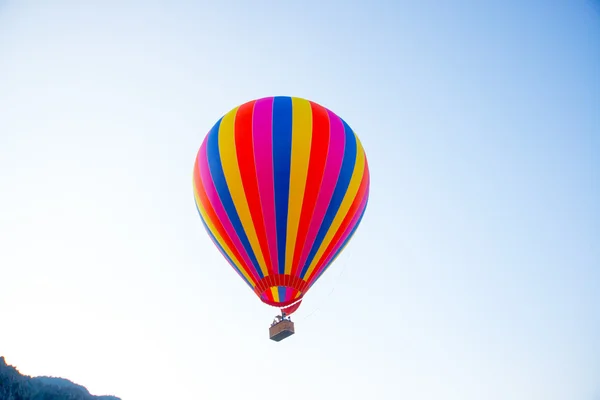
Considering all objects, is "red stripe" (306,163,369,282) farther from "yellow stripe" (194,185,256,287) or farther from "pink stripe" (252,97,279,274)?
"yellow stripe" (194,185,256,287)

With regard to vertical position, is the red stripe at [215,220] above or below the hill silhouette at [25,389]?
above

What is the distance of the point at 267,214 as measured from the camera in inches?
470

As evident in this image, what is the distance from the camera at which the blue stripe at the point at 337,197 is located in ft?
39.9

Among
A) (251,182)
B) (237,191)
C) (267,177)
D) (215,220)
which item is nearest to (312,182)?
(267,177)

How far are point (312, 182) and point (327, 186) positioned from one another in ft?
1.47

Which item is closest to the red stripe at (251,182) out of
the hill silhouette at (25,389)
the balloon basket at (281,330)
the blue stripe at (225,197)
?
the blue stripe at (225,197)

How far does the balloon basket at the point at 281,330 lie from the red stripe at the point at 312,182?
48.9 inches

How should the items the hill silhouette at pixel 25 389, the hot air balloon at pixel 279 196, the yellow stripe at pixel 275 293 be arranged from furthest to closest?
1. the hill silhouette at pixel 25 389
2. the hot air balloon at pixel 279 196
3. the yellow stripe at pixel 275 293

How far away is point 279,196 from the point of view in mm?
11938

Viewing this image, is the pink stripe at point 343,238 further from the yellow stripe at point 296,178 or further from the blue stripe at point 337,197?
the yellow stripe at point 296,178

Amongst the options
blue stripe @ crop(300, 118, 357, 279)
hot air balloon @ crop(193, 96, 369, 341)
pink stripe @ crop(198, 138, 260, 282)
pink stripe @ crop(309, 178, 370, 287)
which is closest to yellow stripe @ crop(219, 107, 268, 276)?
hot air balloon @ crop(193, 96, 369, 341)

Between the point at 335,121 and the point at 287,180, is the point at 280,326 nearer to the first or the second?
the point at 287,180

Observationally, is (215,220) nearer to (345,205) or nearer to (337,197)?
(337,197)

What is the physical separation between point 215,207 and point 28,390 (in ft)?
117
